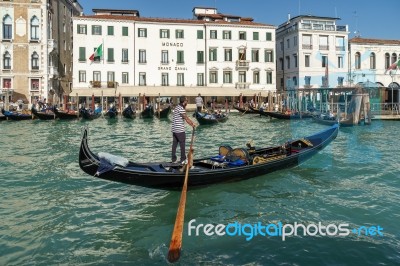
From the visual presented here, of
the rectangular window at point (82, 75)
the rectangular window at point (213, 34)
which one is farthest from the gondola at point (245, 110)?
the rectangular window at point (82, 75)

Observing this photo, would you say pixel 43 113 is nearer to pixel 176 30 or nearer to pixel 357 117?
pixel 176 30

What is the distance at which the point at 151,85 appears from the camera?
26469 mm

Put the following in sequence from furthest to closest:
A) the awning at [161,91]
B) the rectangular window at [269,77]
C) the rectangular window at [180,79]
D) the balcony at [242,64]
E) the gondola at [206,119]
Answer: the rectangular window at [269,77] < the balcony at [242,64] < the rectangular window at [180,79] < the awning at [161,91] < the gondola at [206,119]

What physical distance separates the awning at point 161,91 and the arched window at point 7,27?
471 centimetres

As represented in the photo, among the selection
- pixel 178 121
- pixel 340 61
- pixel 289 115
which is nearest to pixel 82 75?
pixel 289 115

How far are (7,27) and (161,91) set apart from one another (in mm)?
9641

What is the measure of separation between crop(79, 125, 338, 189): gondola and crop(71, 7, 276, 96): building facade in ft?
61.9

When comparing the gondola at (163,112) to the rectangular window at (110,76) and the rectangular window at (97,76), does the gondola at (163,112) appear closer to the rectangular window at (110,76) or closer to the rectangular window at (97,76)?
the rectangular window at (110,76)

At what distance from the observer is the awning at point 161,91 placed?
80.4 feet

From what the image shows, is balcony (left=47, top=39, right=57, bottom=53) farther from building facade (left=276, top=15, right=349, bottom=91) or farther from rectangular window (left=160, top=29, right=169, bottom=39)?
building facade (left=276, top=15, right=349, bottom=91)

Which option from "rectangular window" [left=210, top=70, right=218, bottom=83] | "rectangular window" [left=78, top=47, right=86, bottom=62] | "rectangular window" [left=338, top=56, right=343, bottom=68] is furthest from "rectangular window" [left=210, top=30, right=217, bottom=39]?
"rectangular window" [left=338, top=56, right=343, bottom=68]

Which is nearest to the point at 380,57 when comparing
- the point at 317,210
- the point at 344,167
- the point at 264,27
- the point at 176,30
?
the point at 264,27

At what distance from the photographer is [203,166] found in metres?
5.68

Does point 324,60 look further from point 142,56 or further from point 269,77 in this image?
point 142,56
